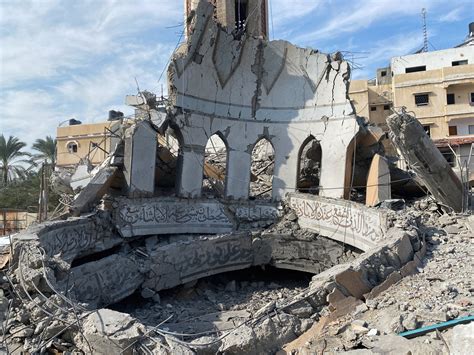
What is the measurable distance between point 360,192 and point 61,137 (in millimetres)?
22794

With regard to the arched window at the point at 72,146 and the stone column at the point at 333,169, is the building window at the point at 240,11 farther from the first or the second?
the arched window at the point at 72,146

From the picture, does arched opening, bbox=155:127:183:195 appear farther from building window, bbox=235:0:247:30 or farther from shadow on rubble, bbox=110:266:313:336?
building window, bbox=235:0:247:30

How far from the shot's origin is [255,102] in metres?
18.7

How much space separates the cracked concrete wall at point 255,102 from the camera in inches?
663

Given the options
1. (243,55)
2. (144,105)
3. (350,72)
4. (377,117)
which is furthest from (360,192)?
(377,117)

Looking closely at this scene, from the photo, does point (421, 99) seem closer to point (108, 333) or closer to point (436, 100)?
point (436, 100)

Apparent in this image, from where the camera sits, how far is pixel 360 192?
17.4m

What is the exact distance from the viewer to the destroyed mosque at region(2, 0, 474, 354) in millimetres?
6621

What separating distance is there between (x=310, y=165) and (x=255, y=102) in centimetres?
334

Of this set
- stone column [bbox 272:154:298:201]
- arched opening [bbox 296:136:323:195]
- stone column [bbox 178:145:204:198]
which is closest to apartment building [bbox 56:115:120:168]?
stone column [bbox 178:145:204:198]

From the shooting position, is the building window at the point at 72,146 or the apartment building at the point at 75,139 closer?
the apartment building at the point at 75,139

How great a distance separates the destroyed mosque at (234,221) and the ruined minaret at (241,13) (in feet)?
25.6

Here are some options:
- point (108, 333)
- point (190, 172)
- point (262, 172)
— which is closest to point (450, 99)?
point (262, 172)

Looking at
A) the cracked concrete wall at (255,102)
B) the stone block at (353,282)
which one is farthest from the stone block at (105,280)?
the stone block at (353,282)
